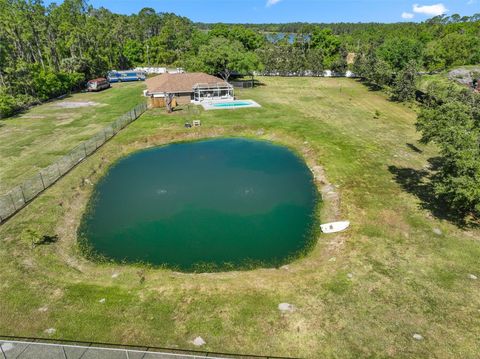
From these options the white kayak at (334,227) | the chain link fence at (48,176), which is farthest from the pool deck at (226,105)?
the white kayak at (334,227)

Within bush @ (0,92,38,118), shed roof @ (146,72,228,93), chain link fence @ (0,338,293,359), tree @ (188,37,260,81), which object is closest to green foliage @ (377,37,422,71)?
tree @ (188,37,260,81)

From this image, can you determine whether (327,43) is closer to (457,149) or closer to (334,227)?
(457,149)

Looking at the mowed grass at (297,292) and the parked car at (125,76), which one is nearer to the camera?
the mowed grass at (297,292)

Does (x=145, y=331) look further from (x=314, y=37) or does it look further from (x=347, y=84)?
(x=314, y=37)

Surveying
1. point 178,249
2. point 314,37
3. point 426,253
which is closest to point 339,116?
point 426,253

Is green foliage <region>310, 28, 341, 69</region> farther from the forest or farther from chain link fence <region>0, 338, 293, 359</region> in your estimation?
chain link fence <region>0, 338, 293, 359</region>

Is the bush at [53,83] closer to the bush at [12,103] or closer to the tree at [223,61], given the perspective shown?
the bush at [12,103]

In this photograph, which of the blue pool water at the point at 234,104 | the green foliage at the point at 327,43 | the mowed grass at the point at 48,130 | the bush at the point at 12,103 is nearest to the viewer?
the mowed grass at the point at 48,130
